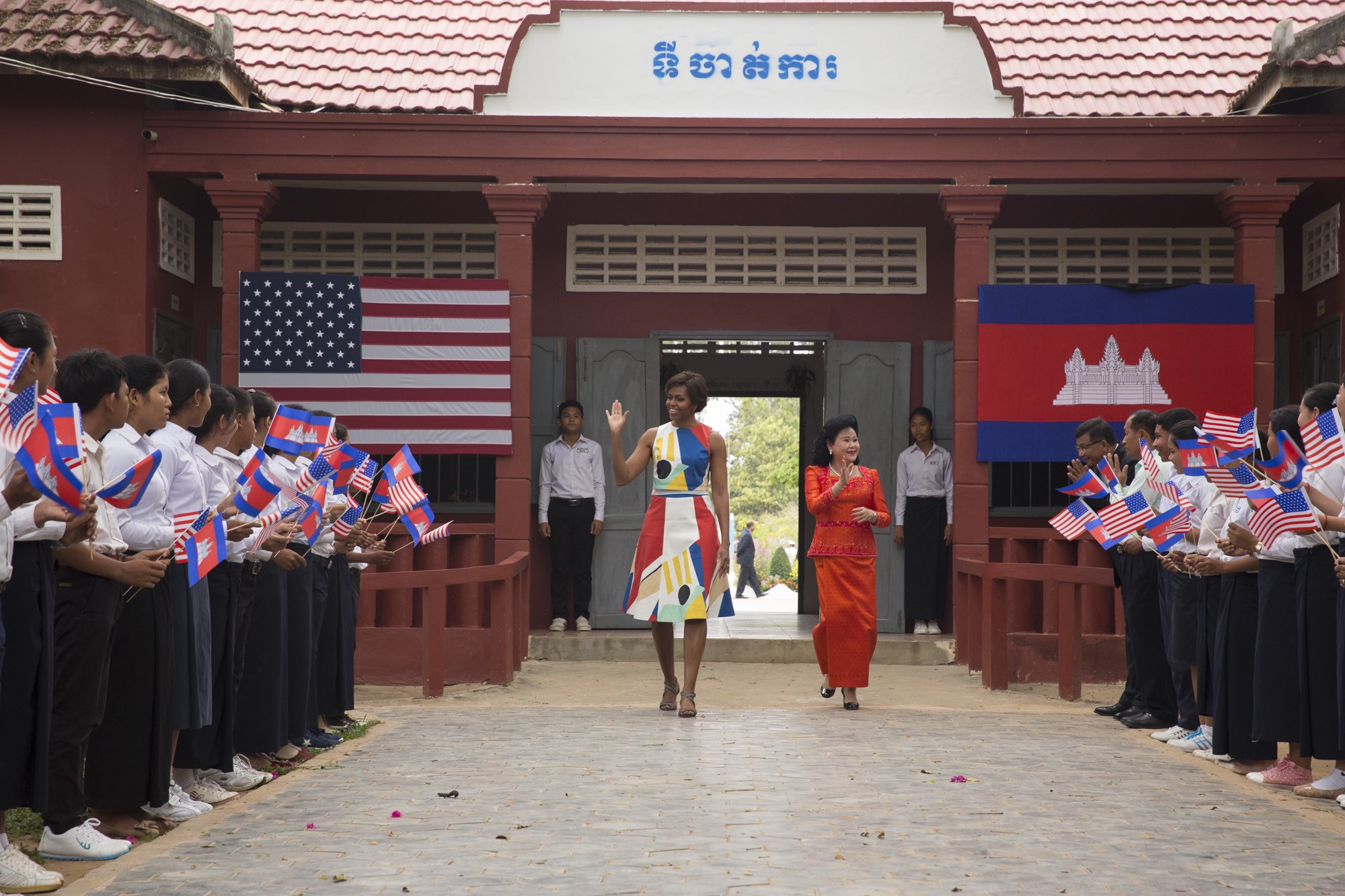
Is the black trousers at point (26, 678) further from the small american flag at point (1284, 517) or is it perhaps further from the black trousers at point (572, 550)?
the black trousers at point (572, 550)

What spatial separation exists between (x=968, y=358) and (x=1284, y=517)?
492 centimetres

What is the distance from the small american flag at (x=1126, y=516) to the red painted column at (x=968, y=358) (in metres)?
2.66

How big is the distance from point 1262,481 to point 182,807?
464 cm

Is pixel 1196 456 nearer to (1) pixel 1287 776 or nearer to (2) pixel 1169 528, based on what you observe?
(2) pixel 1169 528

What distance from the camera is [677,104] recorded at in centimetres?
1032

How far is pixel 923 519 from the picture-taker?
37.2 feet

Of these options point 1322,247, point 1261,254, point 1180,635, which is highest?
point 1322,247

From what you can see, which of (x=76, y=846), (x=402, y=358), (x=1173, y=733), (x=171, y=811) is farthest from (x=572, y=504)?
(x=76, y=846)

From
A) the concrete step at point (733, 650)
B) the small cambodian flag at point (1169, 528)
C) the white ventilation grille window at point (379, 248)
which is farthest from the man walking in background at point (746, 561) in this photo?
the small cambodian flag at point (1169, 528)

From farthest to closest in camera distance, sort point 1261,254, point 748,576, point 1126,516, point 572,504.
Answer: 1. point 748,576
2. point 572,504
3. point 1261,254
4. point 1126,516

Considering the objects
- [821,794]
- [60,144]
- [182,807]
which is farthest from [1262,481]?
[60,144]

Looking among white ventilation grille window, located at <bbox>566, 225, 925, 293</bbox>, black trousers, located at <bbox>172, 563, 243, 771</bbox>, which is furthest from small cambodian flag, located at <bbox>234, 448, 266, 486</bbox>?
white ventilation grille window, located at <bbox>566, 225, 925, 293</bbox>

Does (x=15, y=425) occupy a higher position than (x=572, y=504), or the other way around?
(x=15, y=425)

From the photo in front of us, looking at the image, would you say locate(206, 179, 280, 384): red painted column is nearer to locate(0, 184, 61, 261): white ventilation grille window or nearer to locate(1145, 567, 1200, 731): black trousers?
locate(0, 184, 61, 261): white ventilation grille window
